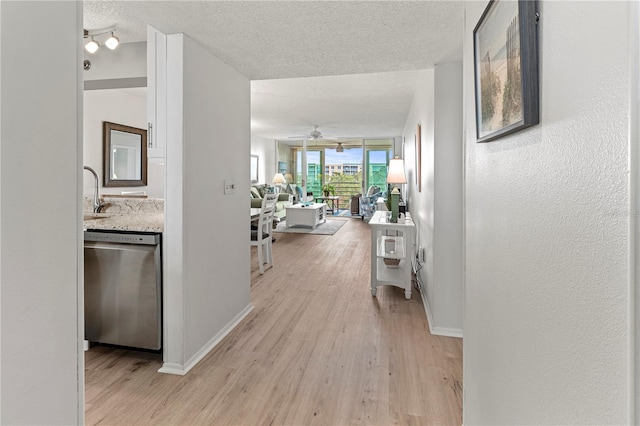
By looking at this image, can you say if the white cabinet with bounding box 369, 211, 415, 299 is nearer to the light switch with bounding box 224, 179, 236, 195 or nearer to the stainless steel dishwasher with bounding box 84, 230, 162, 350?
the light switch with bounding box 224, 179, 236, 195

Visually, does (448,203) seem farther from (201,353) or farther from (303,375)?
(201,353)

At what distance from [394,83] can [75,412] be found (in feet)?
14.3

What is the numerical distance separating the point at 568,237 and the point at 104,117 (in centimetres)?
551

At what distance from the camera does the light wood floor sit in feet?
6.18

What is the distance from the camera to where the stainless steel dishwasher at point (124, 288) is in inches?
94.3

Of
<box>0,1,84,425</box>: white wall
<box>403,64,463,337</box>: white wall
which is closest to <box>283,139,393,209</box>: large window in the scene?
<box>403,64,463,337</box>: white wall

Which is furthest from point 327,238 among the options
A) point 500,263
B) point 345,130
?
point 500,263

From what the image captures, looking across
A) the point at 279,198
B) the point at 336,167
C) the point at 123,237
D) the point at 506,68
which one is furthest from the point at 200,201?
the point at 336,167

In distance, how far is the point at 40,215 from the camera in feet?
2.89

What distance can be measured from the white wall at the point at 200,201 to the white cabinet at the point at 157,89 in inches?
1.7

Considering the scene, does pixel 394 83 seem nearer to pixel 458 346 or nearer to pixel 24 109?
pixel 458 346

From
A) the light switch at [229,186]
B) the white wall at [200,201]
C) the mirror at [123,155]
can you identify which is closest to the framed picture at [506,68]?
the white wall at [200,201]

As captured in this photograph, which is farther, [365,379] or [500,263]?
[365,379]

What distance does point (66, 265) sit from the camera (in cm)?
97
